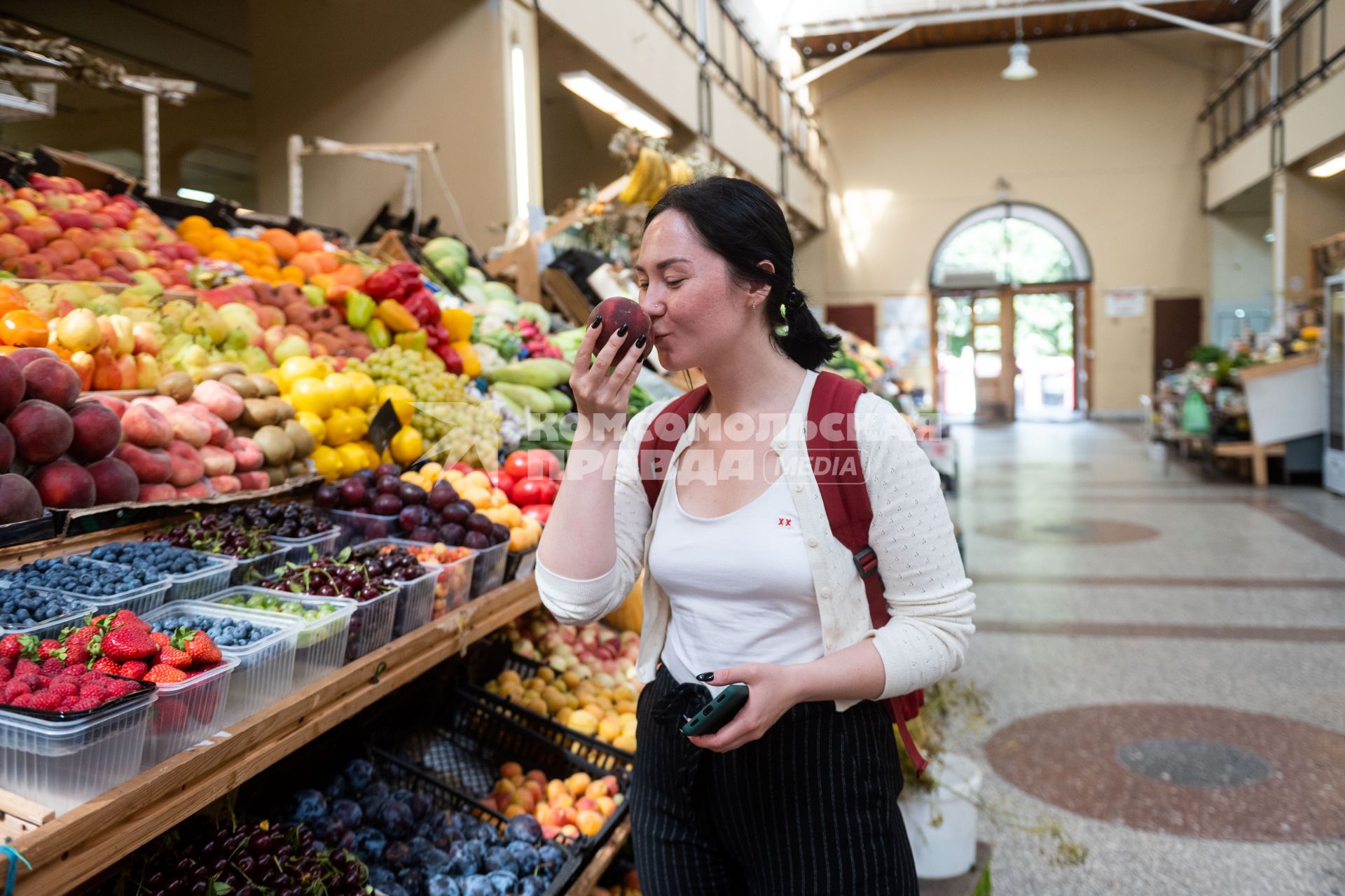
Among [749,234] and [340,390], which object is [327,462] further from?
[749,234]

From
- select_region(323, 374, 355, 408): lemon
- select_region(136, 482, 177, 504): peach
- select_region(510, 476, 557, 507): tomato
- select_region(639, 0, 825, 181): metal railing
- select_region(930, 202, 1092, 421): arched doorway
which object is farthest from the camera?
select_region(930, 202, 1092, 421): arched doorway

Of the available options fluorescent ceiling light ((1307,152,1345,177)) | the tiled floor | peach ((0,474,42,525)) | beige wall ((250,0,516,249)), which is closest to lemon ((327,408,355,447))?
peach ((0,474,42,525))

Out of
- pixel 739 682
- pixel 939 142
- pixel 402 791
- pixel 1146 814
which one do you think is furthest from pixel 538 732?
pixel 939 142

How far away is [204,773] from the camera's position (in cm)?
133

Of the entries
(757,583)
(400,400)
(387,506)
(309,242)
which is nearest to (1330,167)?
(309,242)

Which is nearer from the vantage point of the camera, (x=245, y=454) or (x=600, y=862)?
(x=600, y=862)

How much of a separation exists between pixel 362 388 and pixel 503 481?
0.50 m

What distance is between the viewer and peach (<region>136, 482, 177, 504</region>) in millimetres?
1954

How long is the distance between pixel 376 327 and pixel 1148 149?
59.0ft

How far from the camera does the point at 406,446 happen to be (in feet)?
9.53

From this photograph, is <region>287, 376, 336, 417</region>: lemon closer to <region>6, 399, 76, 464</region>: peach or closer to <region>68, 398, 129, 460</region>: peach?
<region>68, 398, 129, 460</region>: peach

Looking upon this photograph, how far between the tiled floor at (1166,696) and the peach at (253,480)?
215 cm

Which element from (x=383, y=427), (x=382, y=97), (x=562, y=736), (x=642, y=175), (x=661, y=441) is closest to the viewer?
(x=661, y=441)

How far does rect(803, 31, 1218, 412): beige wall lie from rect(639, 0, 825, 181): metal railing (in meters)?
1.60
